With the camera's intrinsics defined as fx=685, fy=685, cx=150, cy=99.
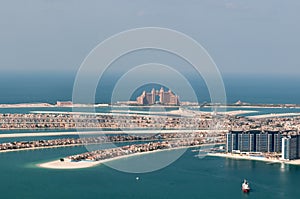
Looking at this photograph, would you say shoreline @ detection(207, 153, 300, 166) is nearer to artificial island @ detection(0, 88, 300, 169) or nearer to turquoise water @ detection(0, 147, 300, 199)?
artificial island @ detection(0, 88, 300, 169)

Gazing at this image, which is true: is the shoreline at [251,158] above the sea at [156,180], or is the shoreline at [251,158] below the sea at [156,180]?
above

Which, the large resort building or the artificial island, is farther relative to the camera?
the large resort building

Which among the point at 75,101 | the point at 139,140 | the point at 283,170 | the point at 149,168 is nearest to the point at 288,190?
the point at 283,170

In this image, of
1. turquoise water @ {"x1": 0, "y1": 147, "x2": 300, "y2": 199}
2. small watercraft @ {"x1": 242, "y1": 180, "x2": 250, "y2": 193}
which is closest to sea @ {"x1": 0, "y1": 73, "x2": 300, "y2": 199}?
turquoise water @ {"x1": 0, "y1": 147, "x2": 300, "y2": 199}

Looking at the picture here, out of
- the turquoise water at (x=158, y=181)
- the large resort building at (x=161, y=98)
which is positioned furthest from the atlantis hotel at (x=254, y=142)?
the large resort building at (x=161, y=98)

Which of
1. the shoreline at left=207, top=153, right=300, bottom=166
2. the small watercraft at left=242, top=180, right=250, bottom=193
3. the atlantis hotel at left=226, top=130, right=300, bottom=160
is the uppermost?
the atlantis hotel at left=226, top=130, right=300, bottom=160

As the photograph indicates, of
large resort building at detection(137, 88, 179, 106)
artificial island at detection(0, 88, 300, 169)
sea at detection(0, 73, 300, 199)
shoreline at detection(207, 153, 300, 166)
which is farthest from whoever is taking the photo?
large resort building at detection(137, 88, 179, 106)

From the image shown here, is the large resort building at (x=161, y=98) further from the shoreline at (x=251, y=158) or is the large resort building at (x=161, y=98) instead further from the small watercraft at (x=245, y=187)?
the small watercraft at (x=245, y=187)

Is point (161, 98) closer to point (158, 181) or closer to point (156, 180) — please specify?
point (156, 180)

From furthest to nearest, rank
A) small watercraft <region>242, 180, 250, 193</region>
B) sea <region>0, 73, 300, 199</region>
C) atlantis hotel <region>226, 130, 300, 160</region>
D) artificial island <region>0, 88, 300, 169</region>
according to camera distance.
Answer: atlantis hotel <region>226, 130, 300, 160</region>
artificial island <region>0, 88, 300, 169</region>
small watercraft <region>242, 180, 250, 193</region>
sea <region>0, 73, 300, 199</region>

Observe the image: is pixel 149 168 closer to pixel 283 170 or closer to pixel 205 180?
pixel 205 180
